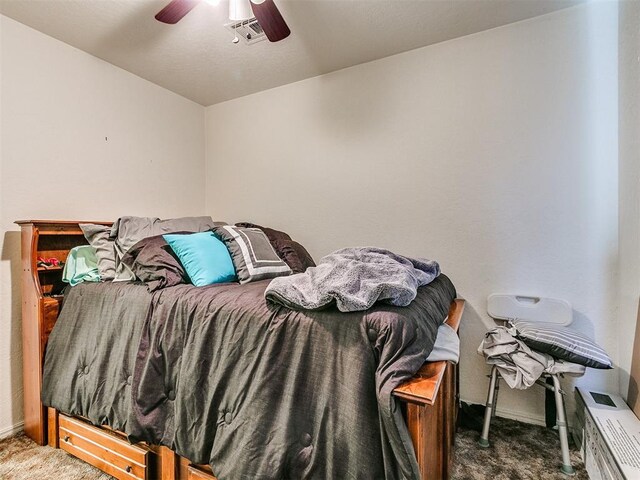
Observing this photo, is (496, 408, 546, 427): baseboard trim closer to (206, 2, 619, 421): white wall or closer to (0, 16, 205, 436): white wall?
(206, 2, 619, 421): white wall

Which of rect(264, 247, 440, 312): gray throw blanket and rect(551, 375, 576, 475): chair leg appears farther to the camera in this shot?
rect(551, 375, 576, 475): chair leg

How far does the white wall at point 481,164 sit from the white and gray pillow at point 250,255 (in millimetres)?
725

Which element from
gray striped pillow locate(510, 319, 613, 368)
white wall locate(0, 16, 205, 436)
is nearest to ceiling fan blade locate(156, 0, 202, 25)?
white wall locate(0, 16, 205, 436)

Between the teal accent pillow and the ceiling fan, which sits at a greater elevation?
the ceiling fan

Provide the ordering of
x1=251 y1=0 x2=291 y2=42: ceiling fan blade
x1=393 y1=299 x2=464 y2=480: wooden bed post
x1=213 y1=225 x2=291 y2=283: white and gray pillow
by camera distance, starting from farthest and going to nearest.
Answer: x1=213 y1=225 x2=291 y2=283: white and gray pillow → x1=251 y1=0 x2=291 y2=42: ceiling fan blade → x1=393 y1=299 x2=464 y2=480: wooden bed post

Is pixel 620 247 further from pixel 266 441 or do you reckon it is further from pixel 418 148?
pixel 266 441

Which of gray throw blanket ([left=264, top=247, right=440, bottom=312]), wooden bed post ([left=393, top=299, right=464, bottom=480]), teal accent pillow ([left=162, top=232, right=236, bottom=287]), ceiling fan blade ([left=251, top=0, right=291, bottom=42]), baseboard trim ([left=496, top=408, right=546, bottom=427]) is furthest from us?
baseboard trim ([left=496, top=408, right=546, bottom=427])

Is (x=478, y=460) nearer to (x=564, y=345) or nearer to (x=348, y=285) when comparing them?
(x=564, y=345)

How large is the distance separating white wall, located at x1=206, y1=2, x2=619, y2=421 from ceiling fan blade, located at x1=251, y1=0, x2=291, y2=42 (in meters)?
0.96

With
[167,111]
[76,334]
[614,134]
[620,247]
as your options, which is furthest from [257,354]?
[167,111]

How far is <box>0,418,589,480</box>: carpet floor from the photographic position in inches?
60.9

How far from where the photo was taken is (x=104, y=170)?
2.43 meters

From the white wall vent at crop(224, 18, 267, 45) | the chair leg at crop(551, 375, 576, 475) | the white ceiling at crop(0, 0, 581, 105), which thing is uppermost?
the white ceiling at crop(0, 0, 581, 105)

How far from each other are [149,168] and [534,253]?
2874 mm
